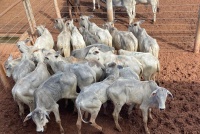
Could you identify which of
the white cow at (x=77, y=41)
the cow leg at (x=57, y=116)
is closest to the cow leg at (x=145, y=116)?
the cow leg at (x=57, y=116)

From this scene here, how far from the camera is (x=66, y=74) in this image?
221 inches

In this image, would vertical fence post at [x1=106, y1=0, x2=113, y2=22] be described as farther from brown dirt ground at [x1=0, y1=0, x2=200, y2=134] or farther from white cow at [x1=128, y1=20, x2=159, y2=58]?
brown dirt ground at [x1=0, y1=0, x2=200, y2=134]

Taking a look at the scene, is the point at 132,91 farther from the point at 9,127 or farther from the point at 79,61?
the point at 9,127

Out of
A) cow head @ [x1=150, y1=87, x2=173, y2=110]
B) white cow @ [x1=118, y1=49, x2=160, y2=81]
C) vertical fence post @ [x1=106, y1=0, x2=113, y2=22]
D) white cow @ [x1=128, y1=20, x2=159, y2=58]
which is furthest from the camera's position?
vertical fence post @ [x1=106, y1=0, x2=113, y2=22]

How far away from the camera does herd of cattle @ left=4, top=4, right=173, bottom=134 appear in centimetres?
518

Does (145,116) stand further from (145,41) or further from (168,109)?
(145,41)

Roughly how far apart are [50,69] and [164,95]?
3.25m

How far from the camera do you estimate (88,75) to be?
19.1 feet

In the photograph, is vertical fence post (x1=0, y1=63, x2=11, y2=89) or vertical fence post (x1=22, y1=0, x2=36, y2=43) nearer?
vertical fence post (x1=0, y1=63, x2=11, y2=89)

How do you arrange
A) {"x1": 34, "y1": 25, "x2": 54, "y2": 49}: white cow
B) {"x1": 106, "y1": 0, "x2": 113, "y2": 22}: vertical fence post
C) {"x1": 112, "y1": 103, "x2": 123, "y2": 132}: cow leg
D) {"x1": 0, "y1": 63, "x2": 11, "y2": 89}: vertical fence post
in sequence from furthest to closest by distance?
{"x1": 106, "y1": 0, "x2": 113, "y2": 22}: vertical fence post, {"x1": 34, "y1": 25, "x2": 54, "y2": 49}: white cow, {"x1": 0, "y1": 63, "x2": 11, "y2": 89}: vertical fence post, {"x1": 112, "y1": 103, "x2": 123, "y2": 132}: cow leg

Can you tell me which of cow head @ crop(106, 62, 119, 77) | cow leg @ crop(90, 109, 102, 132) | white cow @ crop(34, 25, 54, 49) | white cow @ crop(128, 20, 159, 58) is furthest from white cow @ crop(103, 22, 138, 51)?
cow leg @ crop(90, 109, 102, 132)

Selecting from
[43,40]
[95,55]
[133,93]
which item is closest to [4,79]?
[43,40]

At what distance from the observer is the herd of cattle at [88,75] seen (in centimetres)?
518

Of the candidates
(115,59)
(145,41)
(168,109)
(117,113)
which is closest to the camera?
(117,113)
